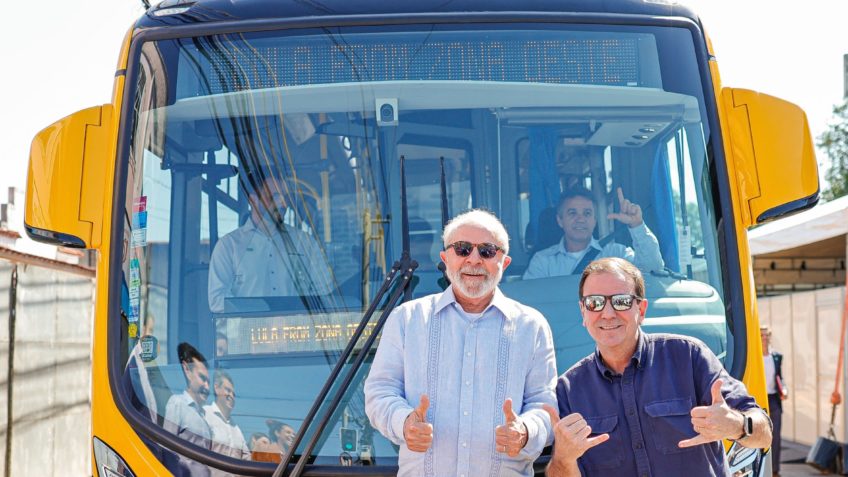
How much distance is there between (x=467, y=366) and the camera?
3764mm

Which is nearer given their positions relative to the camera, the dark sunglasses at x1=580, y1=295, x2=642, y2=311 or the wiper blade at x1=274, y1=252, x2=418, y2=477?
the dark sunglasses at x1=580, y1=295, x2=642, y2=311

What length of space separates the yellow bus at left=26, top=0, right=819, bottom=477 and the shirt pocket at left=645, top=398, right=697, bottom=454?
90 centimetres

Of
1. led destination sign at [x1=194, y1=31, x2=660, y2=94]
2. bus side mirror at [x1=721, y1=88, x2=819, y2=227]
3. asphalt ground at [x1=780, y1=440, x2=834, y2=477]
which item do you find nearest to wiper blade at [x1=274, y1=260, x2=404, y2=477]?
led destination sign at [x1=194, y1=31, x2=660, y2=94]

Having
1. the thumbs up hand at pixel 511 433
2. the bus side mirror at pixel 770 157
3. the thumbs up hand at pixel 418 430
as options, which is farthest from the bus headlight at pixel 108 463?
the bus side mirror at pixel 770 157

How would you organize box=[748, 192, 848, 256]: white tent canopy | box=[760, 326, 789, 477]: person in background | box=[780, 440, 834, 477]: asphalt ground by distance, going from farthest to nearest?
box=[780, 440, 834, 477]: asphalt ground < box=[760, 326, 789, 477]: person in background < box=[748, 192, 848, 256]: white tent canopy

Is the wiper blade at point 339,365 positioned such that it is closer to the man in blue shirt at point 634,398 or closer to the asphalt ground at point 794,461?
the man in blue shirt at point 634,398

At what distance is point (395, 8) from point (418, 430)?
205cm

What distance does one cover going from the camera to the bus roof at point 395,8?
4.86 meters

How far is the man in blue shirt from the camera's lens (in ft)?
11.1

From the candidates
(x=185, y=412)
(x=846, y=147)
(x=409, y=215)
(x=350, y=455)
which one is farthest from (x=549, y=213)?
(x=846, y=147)

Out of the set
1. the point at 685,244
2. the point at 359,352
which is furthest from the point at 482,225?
the point at 685,244

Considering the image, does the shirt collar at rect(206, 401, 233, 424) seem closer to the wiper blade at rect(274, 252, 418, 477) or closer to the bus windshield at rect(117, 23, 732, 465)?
the bus windshield at rect(117, 23, 732, 465)

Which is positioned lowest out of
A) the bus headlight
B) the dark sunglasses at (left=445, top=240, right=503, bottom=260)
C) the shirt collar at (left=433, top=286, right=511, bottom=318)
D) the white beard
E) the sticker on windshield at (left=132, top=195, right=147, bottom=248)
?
the bus headlight

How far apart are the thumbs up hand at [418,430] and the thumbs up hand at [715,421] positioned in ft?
2.45
